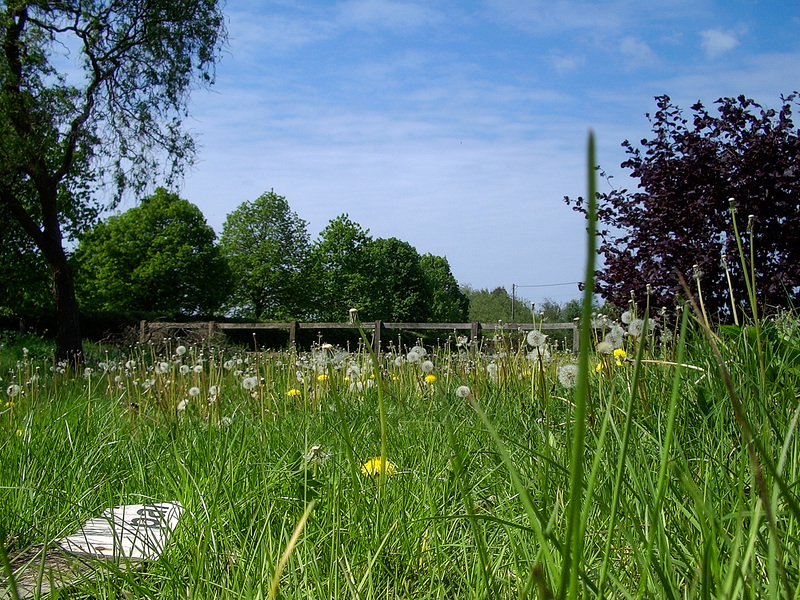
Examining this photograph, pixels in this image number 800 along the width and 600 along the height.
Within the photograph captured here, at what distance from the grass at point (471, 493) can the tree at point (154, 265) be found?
2976 centimetres

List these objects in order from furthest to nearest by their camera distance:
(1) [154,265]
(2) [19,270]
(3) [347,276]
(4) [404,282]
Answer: (4) [404,282] → (3) [347,276] → (1) [154,265] → (2) [19,270]

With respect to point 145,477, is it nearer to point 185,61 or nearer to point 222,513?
point 222,513

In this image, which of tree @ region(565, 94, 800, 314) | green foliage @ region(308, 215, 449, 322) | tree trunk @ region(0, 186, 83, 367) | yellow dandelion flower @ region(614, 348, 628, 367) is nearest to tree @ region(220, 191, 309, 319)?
green foliage @ region(308, 215, 449, 322)

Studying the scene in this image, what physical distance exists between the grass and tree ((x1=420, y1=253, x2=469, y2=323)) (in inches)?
2003

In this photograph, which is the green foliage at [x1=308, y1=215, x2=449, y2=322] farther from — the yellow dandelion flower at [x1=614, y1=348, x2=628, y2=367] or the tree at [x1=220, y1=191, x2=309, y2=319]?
the yellow dandelion flower at [x1=614, y1=348, x2=628, y2=367]

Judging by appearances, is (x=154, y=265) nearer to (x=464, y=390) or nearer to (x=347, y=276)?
(x=347, y=276)

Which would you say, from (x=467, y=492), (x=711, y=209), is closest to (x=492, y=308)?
(x=711, y=209)

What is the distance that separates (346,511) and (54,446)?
1631mm

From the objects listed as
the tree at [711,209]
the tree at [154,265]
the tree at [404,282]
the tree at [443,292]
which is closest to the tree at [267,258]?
the tree at [154,265]

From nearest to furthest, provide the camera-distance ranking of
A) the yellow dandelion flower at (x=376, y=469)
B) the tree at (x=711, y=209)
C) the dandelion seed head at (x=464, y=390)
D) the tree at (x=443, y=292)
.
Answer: the dandelion seed head at (x=464, y=390)
the yellow dandelion flower at (x=376, y=469)
the tree at (x=711, y=209)
the tree at (x=443, y=292)

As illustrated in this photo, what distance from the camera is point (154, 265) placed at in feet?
102

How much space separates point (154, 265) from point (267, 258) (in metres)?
7.68

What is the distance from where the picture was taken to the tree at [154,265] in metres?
31.2

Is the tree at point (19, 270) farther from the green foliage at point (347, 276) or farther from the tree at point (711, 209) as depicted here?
the green foliage at point (347, 276)
